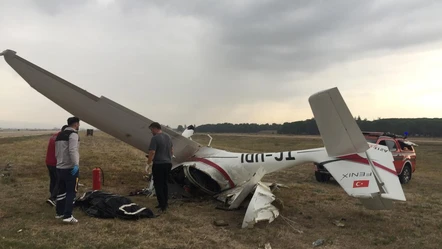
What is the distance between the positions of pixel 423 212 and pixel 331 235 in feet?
11.3

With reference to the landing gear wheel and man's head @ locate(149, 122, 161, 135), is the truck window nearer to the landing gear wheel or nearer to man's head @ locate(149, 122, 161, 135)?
the landing gear wheel

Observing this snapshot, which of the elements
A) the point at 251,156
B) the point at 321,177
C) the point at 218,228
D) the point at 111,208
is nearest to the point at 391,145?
the point at 321,177

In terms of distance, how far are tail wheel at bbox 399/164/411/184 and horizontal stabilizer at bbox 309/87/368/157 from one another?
8.34 meters

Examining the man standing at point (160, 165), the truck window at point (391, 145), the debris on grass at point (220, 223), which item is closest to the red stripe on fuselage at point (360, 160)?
the debris on grass at point (220, 223)

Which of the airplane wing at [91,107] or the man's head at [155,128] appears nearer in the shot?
the man's head at [155,128]

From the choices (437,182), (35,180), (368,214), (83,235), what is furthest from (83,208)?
(437,182)

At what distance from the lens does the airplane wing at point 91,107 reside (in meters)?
7.80

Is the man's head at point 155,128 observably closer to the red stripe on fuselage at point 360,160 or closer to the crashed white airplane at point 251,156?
the crashed white airplane at point 251,156

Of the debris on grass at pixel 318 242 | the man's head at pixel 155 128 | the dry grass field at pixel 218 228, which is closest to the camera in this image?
the dry grass field at pixel 218 228

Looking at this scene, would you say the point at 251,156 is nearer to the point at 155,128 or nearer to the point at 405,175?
the point at 155,128

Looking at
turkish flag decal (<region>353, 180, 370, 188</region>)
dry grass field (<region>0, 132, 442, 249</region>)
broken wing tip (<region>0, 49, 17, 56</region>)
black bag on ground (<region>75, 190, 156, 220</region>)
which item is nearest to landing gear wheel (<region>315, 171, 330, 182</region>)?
dry grass field (<region>0, 132, 442, 249</region>)

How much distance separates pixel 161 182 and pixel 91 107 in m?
2.68

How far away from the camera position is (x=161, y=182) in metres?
7.32

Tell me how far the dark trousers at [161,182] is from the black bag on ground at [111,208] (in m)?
0.57
